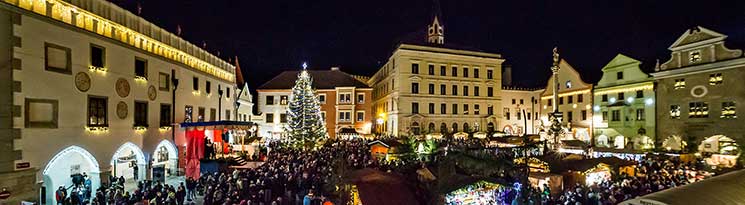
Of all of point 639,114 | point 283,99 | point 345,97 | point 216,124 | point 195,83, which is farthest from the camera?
point 345,97

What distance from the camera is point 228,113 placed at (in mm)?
35688

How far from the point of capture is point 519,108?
192 ft

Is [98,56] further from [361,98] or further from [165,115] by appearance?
[361,98]

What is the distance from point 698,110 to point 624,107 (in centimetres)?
734

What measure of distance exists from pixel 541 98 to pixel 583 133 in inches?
342

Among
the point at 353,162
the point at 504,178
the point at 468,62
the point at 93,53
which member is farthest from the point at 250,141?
the point at 468,62

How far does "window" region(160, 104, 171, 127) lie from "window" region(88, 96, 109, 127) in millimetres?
4753

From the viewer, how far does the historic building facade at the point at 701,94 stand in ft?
106

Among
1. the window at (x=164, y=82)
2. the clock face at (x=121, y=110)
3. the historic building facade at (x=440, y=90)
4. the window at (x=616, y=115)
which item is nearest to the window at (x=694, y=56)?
the window at (x=616, y=115)

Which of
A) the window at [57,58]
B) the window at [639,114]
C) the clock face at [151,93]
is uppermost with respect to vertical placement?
the window at [57,58]

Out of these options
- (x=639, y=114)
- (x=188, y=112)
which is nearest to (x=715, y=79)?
(x=639, y=114)

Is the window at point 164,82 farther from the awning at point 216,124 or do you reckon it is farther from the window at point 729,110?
the window at point 729,110

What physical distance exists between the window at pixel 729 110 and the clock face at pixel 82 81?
141 feet

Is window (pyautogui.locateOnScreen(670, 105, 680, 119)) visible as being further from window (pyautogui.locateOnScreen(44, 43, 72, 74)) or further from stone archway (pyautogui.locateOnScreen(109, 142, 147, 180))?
window (pyautogui.locateOnScreen(44, 43, 72, 74))
